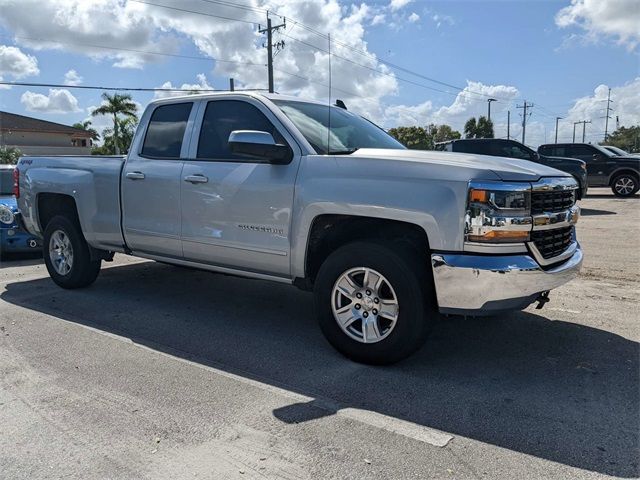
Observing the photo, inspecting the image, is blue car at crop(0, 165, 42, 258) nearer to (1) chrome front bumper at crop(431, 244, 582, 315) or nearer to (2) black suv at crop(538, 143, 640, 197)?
(1) chrome front bumper at crop(431, 244, 582, 315)

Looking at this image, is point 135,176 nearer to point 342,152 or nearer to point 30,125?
point 342,152

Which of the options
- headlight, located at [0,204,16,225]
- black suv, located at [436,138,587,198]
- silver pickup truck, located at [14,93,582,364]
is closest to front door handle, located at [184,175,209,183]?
silver pickup truck, located at [14,93,582,364]

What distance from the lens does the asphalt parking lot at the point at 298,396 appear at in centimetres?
281

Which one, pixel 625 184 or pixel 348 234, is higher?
pixel 348 234

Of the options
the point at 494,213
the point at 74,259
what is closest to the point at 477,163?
the point at 494,213

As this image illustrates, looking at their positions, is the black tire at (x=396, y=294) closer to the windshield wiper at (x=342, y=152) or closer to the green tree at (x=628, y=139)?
the windshield wiper at (x=342, y=152)

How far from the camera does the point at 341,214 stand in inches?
158

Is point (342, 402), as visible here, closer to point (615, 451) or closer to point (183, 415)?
point (183, 415)

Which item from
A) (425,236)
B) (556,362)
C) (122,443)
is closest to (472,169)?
(425,236)

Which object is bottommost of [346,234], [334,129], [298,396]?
[298,396]

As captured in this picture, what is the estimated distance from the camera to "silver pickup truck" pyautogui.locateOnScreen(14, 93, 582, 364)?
3504 mm

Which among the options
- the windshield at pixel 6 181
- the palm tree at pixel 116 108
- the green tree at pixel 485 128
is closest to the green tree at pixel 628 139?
the green tree at pixel 485 128

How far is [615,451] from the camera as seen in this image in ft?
9.39

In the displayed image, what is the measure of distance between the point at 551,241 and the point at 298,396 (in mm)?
2061
